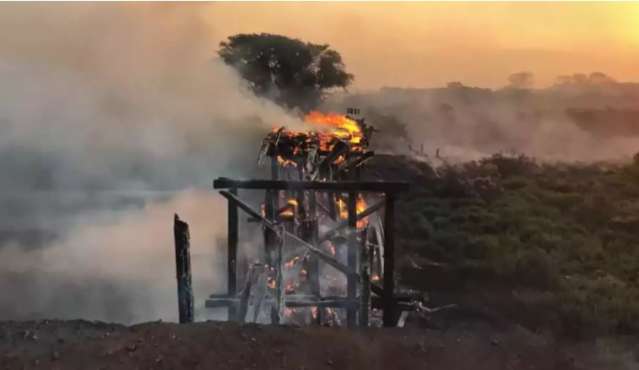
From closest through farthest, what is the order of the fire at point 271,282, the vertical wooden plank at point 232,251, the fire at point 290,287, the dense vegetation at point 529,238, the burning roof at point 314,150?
the vertical wooden plank at point 232,251
the fire at point 271,282
the fire at point 290,287
the burning roof at point 314,150
the dense vegetation at point 529,238

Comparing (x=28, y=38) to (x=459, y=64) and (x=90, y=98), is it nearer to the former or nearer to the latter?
(x=90, y=98)

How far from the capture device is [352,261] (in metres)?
9.90

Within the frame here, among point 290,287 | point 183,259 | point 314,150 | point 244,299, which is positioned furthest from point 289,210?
point 183,259

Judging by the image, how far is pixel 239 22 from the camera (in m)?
19.5

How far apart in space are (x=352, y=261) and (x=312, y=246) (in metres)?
0.95

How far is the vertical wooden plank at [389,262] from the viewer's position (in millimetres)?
9672

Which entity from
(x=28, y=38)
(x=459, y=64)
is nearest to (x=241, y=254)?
(x=28, y=38)

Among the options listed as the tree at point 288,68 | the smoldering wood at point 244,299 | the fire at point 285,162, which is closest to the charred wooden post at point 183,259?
the smoldering wood at point 244,299

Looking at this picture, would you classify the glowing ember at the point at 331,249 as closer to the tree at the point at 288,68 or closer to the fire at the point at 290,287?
the fire at the point at 290,287

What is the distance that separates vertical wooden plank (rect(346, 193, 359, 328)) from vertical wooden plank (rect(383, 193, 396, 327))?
48 centimetres

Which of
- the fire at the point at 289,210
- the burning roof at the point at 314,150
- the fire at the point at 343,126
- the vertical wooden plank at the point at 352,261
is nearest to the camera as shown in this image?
the vertical wooden plank at the point at 352,261

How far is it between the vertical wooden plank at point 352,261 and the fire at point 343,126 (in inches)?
112

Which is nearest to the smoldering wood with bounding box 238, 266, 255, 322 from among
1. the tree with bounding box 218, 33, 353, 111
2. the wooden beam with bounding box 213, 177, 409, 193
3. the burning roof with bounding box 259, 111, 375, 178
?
the wooden beam with bounding box 213, 177, 409, 193

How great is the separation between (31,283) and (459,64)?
15465 mm
